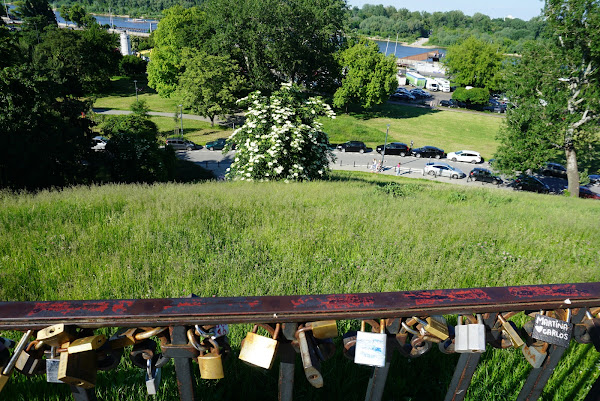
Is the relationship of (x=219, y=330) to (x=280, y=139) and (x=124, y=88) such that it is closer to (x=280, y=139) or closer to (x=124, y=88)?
(x=280, y=139)

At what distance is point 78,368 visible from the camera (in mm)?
1336

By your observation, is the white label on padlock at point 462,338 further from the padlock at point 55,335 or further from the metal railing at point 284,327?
the padlock at point 55,335

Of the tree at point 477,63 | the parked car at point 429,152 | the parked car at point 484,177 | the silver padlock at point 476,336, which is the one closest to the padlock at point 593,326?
the silver padlock at point 476,336

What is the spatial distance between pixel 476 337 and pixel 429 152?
4159 centimetres

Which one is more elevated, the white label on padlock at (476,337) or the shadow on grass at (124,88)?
the white label on padlock at (476,337)

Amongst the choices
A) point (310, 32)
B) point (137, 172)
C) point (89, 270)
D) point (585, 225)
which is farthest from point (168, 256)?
point (310, 32)

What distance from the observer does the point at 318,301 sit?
1.53m

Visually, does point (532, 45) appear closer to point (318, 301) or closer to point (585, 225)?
point (585, 225)

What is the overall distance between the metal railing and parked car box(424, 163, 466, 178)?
35.8 metres

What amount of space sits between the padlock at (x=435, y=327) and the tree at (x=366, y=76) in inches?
2023

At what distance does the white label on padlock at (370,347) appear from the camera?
149 centimetres

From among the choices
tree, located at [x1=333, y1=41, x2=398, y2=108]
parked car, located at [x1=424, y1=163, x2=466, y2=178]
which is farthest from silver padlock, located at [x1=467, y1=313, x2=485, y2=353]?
tree, located at [x1=333, y1=41, x2=398, y2=108]

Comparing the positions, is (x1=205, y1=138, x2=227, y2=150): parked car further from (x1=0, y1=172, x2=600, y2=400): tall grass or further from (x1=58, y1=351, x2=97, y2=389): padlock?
(x1=58, y1=351, x2=97, y2=389): padlock

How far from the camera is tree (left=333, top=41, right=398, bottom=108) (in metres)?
50.3
